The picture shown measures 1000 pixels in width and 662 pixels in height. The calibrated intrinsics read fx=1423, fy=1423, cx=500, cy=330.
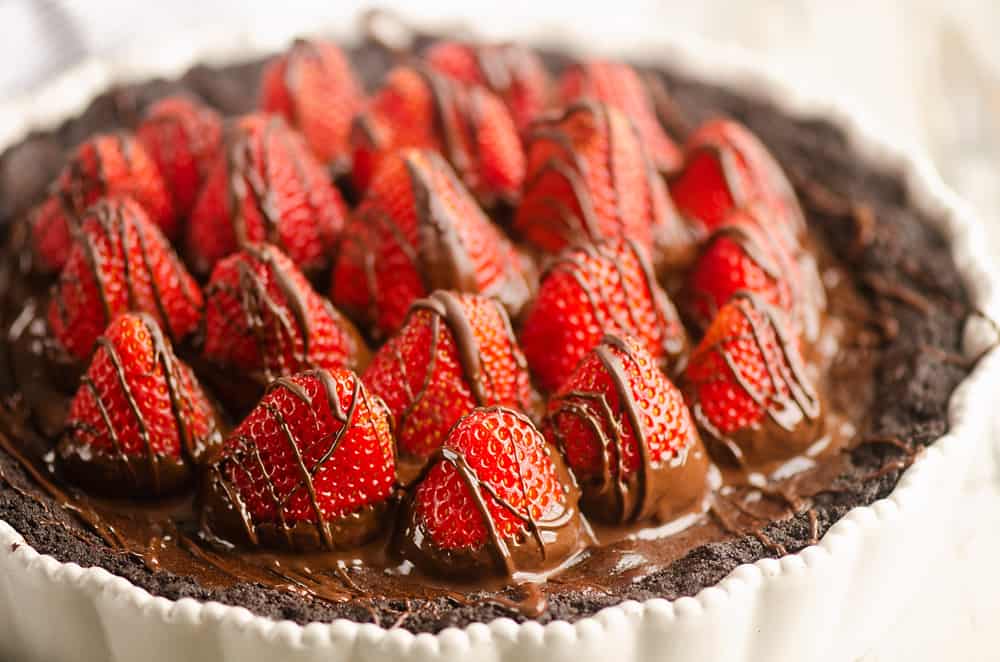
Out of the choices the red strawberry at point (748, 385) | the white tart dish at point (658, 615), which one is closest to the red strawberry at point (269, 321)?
the white tart dish at point (658, 615)

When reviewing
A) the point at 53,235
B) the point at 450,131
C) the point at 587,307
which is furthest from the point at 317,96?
the point at 587,307

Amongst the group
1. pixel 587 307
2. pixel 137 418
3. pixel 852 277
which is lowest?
pixel 852 277

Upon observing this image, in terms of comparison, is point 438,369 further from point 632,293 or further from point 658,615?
point 658,615

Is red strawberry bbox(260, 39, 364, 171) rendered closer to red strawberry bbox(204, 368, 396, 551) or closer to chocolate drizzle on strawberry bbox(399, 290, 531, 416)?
chocolate drizzle on strawberry bbox(399, 290, 531, 416)

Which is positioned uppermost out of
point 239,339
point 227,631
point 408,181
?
point 408,181

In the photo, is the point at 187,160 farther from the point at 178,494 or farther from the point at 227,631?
the point at 227,631

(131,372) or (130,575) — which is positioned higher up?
(131,372)

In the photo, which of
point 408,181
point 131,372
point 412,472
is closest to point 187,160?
point 408,181

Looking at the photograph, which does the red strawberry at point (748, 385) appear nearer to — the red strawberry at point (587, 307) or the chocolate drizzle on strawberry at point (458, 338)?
the red strawberry at point (587, 307)
